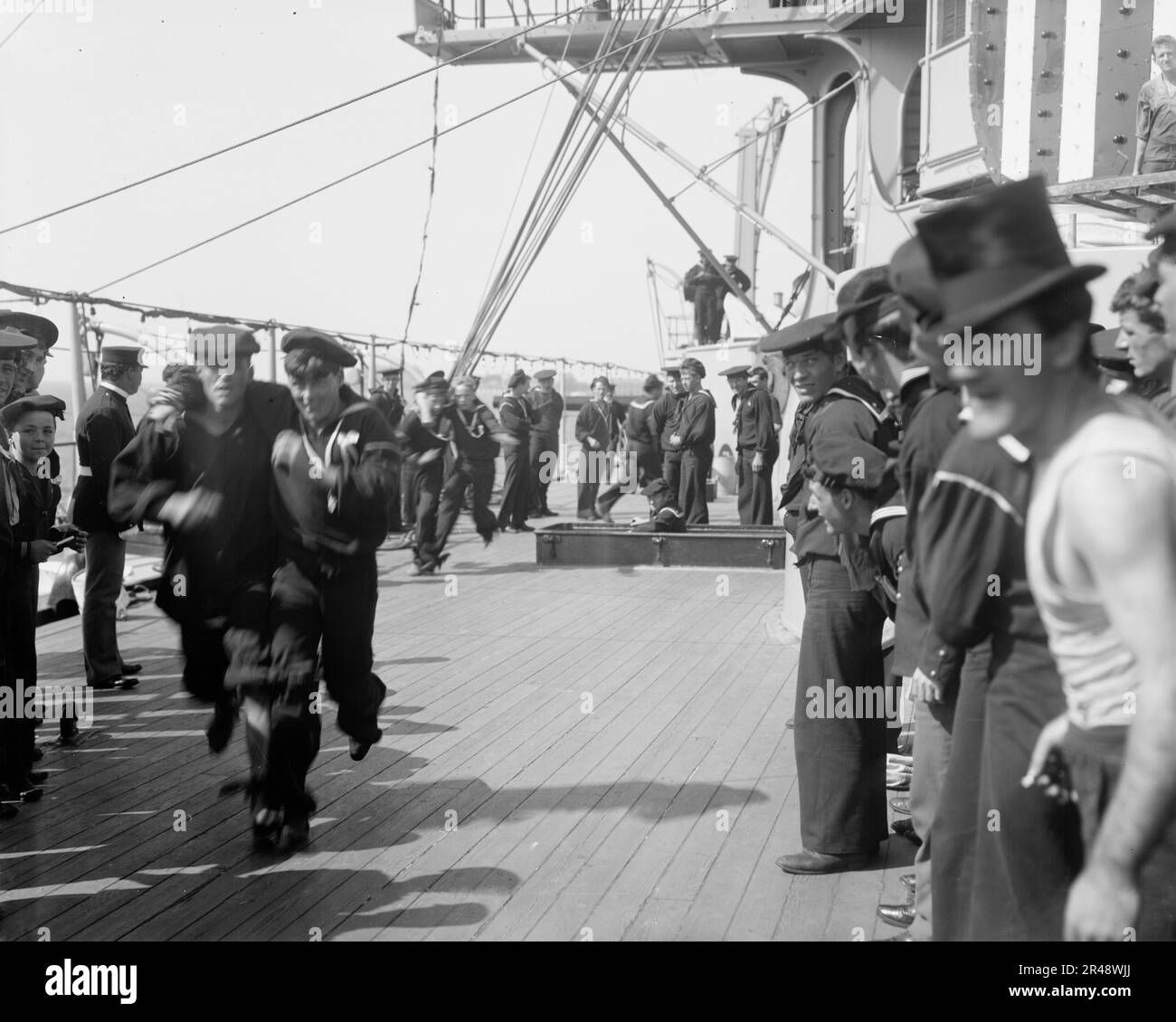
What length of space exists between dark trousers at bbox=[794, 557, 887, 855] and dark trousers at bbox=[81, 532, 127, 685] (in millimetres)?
4316

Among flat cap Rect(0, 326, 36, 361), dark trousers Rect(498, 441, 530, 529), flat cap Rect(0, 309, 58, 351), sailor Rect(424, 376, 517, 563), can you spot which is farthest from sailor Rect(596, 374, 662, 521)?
flat cap Rect(0, 326, 36, 361)

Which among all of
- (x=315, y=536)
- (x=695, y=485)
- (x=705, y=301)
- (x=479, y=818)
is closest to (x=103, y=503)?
(x=315, y=536)

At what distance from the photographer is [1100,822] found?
6.71 feet

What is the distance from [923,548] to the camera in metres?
2.35

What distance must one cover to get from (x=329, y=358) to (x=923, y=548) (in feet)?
9.36

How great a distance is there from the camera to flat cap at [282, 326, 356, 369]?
177 inches

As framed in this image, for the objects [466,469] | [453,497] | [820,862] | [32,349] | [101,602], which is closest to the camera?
[820,862]

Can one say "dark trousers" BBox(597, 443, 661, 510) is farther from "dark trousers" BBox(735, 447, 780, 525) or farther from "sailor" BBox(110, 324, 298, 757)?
"sailor" BBox(110, 324, 298, 757)

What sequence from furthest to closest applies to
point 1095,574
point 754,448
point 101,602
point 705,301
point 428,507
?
point 705,301, point 754,448, point 428,507, point 101,602, point 1095,574

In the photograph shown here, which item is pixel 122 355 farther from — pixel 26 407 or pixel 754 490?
pixel 754 490

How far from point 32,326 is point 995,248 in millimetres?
5617

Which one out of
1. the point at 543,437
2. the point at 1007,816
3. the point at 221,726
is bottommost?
the point at 221,726

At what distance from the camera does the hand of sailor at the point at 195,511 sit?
4.59 metres
